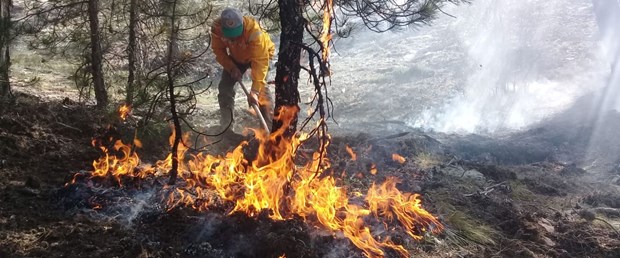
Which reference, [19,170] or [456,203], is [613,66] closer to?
[456,203]

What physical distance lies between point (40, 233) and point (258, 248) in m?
1.73

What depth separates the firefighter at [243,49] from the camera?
537cm

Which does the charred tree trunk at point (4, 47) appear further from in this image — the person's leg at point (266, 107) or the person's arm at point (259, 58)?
the person's leg at point (266, 107)

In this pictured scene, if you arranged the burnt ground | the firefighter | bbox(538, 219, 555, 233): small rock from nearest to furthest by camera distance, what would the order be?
the burnt ground
bbox(538, 219, 555, 233): small rock
the firefighter

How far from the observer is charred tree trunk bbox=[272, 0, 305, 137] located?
369 centimetres

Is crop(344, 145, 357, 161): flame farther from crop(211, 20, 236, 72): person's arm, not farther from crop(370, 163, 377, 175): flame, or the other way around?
crop(211, 20, 236, 72): person's arm

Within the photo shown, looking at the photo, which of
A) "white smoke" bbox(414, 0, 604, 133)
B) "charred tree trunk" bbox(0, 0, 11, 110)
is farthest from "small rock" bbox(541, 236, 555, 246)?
"charred tree trunk" bbox(0, 0, 11, 110)

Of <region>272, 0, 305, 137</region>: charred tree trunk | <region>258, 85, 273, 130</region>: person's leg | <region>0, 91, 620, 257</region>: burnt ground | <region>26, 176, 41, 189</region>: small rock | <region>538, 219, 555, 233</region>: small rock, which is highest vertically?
<region>272, 0, 305, 137</region>: charred tree trunk

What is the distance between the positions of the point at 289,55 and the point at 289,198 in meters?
1.33

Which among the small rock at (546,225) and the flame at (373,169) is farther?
the flame at (373,169)

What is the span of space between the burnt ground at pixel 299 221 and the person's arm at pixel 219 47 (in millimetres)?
1474

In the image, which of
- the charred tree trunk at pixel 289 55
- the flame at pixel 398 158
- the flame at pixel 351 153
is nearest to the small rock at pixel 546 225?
the flame at pixel 398 158

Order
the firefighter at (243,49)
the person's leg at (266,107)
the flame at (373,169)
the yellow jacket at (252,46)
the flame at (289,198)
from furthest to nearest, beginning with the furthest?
the person's leg at (266,107) < the yellow jacket at (252,46) < the flame at (373,169) < the firefighter at (243,49) < the flame at (289,198)

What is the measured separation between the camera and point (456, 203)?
5062 mm
